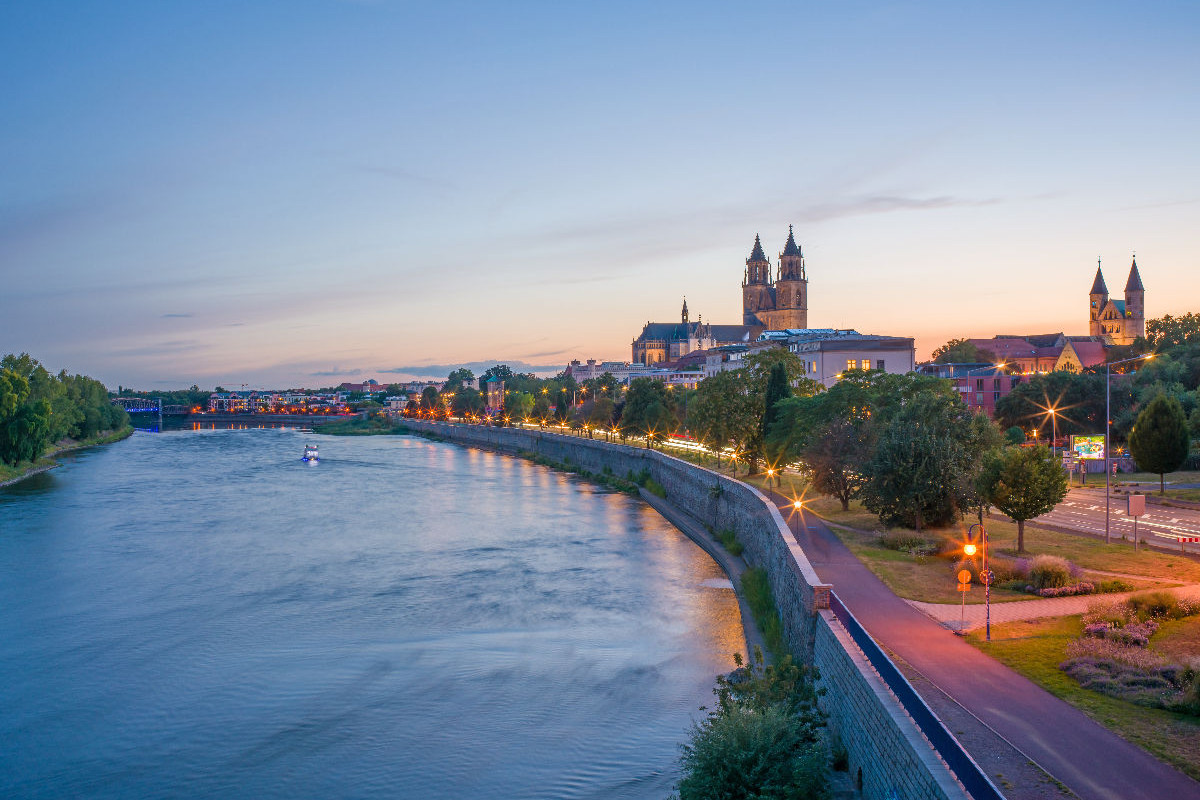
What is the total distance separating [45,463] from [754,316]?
11406 centimetres

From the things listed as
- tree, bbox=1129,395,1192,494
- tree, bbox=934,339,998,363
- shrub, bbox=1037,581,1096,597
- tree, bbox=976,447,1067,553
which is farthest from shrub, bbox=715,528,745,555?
tree, bbox=934,339,998,363

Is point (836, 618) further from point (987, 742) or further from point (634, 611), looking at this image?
point (634, 611)

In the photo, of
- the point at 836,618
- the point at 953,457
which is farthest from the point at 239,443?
the point at 836,618

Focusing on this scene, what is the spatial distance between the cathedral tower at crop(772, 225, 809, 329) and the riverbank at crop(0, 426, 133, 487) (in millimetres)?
103680

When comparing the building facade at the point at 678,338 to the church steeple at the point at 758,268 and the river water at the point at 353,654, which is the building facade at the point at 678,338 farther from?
the river water at the point at 353,654

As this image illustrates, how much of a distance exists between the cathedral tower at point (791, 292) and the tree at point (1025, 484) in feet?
413

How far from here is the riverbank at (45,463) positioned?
63.6 meters

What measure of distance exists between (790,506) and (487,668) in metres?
16.6

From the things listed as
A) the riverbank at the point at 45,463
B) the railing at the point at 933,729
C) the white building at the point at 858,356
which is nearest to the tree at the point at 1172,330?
the white building at the point at 858,356

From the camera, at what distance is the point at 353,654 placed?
21.5 meters

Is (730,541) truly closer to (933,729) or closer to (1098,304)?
(933,729)

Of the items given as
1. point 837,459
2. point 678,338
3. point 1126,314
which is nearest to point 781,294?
point 678,338

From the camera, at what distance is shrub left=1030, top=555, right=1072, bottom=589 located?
18.9m

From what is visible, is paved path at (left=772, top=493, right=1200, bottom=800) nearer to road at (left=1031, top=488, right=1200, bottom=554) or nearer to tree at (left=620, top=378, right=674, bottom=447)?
road at (left=1031, top=488, right=1200, bottom=554)
